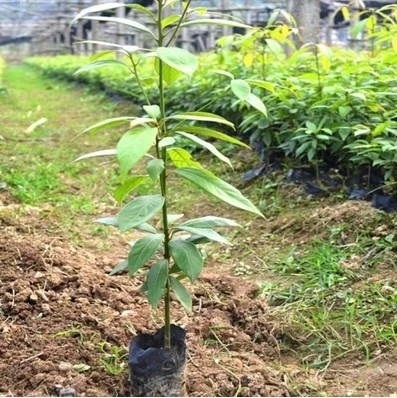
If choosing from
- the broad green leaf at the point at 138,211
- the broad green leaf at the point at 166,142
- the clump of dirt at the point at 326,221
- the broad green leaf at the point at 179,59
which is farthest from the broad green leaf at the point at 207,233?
the clump of dirt at the point at 326,221

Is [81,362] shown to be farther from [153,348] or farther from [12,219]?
[12,219]

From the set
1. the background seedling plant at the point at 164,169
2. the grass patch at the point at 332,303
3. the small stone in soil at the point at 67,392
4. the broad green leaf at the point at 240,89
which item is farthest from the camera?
the grass patch at the point at 332,303

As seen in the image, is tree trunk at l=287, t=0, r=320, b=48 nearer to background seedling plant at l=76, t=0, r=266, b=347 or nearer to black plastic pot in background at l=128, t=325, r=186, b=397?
background seedling plant at l=76, t=0, r=266, b=347

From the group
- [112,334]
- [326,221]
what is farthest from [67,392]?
[326,221]

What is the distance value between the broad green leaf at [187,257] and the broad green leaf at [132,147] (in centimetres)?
32

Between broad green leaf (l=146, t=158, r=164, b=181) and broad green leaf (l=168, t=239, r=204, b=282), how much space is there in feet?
0.70

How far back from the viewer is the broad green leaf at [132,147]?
114 centimetres

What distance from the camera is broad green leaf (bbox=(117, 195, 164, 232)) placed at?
4.18ft

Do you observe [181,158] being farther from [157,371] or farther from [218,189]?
[157,371]

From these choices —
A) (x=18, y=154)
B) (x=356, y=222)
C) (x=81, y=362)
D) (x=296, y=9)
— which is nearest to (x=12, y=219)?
(x=81, y=362)

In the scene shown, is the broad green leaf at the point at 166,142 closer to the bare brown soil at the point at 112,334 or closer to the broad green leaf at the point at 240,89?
the broad green leaf at the point at 240,89

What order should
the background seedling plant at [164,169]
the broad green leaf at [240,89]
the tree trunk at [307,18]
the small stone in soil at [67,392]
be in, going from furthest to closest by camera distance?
the tree trunk at [307,18], the small stone in soil at [67,392], the broad green leaf at [240,89], the background seedling plant at [164,169]

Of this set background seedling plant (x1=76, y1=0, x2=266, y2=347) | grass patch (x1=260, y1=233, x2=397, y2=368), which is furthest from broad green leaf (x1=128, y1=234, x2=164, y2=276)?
grass patch (x1=260, y1=233, x2=397, y2=368)

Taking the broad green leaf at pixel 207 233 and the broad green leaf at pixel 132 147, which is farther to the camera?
the broad green leaf at pixel 207 233
